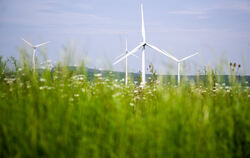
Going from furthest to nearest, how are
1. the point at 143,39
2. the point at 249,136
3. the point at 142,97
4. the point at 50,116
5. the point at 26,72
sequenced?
1. the point at 143,39
2. the point at 142,97
3. the point at 26,72
4. the point at 249,136
5. the point at 50,116

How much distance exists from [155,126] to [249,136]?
188 centimetres

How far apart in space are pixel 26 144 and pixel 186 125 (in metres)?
2.80

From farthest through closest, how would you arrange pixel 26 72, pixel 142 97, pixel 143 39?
pixel 143 39 < pixel 142 97 < pixel 26 72

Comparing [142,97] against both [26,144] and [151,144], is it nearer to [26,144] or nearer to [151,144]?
[151,144]

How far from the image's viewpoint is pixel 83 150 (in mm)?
4008

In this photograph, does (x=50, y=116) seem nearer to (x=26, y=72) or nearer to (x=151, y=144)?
(x=151, y=144)

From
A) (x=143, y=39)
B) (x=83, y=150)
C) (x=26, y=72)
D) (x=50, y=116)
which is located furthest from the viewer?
(x=143, y=39)

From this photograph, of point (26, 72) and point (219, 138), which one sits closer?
point (219, 138)

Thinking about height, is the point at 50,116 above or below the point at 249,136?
above

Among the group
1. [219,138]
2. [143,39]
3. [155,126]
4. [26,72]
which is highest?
[143,39]

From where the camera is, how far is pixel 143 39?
17.1 m

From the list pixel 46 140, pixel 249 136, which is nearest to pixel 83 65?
pixel 46 140

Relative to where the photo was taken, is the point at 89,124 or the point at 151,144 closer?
the point at 151,144

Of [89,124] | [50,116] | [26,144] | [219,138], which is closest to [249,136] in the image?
[219,138]
